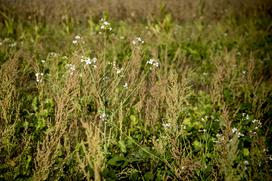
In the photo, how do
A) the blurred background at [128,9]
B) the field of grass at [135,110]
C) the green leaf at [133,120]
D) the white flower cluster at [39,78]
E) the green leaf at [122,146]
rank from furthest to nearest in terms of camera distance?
the blurred background at [128,9] → the white flower cluster at [39,78] → the green leaf at [133,120] → the green leaf at [122,146] → the field of grass at [135,110]

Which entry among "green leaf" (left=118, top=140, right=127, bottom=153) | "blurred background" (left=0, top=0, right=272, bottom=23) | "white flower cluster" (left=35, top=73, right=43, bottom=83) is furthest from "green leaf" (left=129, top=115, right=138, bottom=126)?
"blurred background" (left=0, top=0, right=272, bottom=23)

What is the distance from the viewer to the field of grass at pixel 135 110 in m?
2.25

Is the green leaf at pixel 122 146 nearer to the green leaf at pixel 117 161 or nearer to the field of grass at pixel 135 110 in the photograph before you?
the field of grass at pixel 135 110

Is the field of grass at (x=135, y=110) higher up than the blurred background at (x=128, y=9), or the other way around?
the blurred background at (x=128, y=9)

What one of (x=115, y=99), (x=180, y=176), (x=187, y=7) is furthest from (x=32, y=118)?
(x=187, y=7)

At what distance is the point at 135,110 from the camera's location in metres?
3.25

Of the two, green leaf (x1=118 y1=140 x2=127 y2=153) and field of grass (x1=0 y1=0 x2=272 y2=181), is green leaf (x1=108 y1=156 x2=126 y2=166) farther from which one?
green leaf (x1=118 y1=140 x2=127 y2=153)

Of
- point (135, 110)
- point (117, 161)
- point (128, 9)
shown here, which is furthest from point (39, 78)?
point (128, 9)

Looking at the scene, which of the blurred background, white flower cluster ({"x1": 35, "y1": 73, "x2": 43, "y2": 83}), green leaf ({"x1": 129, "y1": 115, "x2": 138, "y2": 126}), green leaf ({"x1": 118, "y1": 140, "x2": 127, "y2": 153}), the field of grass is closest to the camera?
the field of grass

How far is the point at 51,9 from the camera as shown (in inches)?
314

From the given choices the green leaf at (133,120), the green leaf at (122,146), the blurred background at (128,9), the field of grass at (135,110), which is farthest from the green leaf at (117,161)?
the blurred background at (128,9)

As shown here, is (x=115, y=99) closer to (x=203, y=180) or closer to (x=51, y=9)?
(x=203, y=180)

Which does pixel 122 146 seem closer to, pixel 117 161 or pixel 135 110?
pixel 117 161

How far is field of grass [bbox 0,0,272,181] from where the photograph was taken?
2.25 meters
